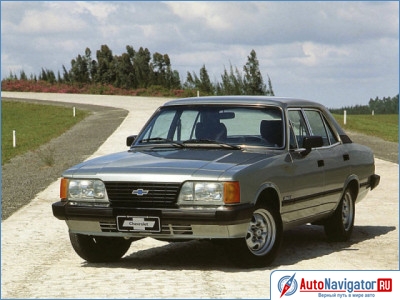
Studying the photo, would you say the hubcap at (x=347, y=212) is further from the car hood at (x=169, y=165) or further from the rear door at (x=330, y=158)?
the car hood at (x=169, y=165)

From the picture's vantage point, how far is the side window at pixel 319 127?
11539 mm

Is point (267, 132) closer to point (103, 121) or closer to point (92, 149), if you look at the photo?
point (92, 149)

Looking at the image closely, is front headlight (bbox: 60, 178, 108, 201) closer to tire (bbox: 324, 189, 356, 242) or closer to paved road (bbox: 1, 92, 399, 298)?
paved road (bbox: 1, 92, 399, 298)

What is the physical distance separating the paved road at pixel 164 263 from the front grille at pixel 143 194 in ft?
2.32

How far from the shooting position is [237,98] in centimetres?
1080

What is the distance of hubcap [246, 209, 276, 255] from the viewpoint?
369 inches

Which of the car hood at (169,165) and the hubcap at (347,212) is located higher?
the car hood at (169,165)

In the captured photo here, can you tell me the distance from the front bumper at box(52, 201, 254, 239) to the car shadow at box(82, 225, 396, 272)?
18.4 inches

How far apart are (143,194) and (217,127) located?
1.67m

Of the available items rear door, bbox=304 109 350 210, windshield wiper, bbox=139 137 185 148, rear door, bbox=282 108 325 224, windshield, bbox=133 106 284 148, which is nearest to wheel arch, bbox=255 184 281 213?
rear door, bbox=282 108 325 224

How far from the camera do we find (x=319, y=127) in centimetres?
1177

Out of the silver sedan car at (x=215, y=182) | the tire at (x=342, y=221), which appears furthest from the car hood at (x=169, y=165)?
the tire at (x=342, y=221)

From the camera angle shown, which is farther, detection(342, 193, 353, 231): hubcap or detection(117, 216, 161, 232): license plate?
detection(342, 193, 353, 231): hubcap

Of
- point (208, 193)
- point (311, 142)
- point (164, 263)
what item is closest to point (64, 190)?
point (164, 263)
